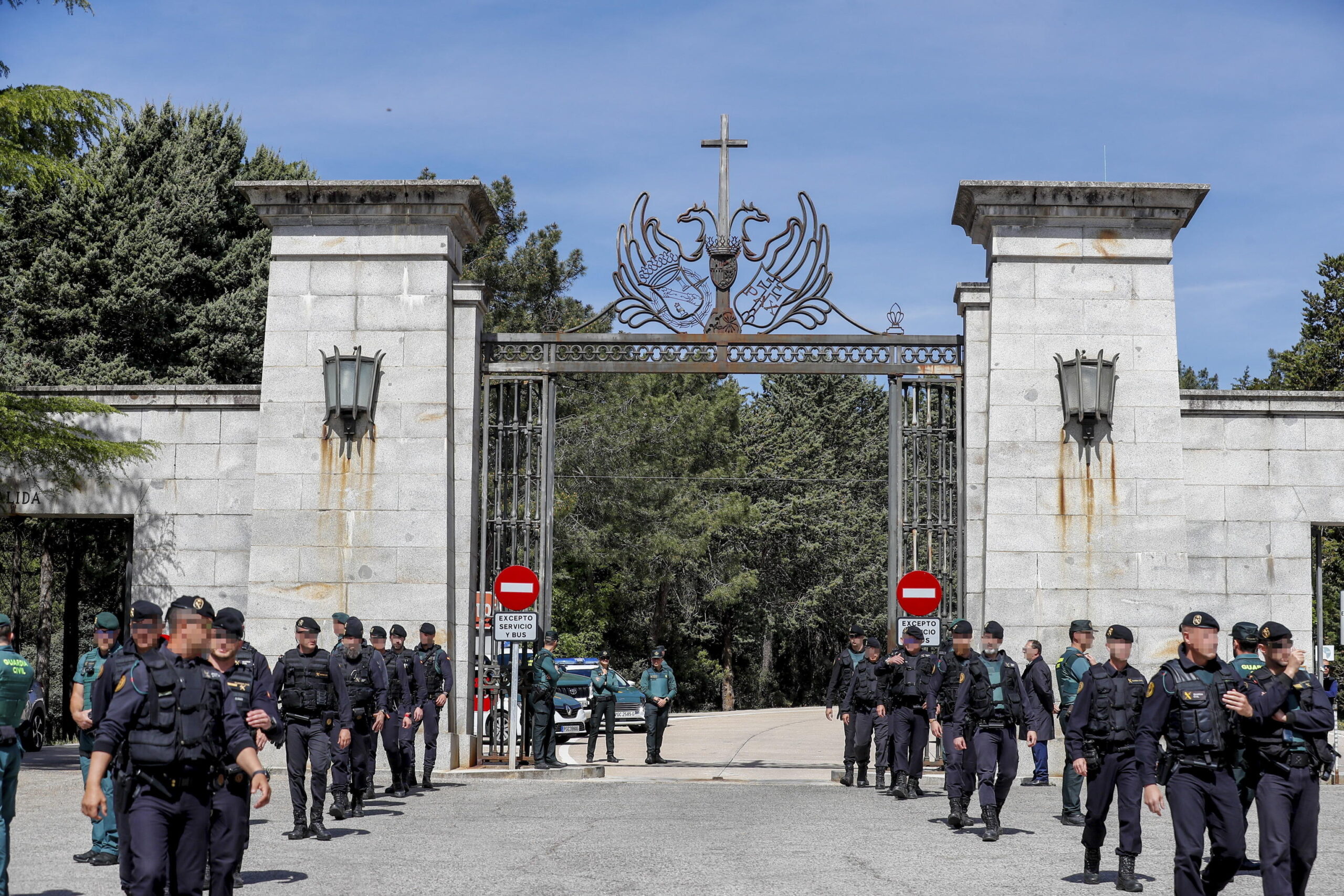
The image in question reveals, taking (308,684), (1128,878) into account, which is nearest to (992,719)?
(1128,878)

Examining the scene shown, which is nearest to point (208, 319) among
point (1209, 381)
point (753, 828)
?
point (753, 828)

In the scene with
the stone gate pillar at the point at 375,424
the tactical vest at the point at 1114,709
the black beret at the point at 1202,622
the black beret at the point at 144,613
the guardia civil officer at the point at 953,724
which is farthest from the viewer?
the stone gate pillar at the point at 375,424

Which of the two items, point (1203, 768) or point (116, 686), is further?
point (1203, 768)

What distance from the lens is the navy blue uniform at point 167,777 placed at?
6930 mm

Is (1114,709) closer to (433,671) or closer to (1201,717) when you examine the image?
(1201,717)

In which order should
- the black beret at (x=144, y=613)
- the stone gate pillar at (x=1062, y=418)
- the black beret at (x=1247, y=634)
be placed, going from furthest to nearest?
the stone gate pillar at (x=1062, y=418) → the black beret at (x=1247, y=634) → the black beret at (x=144, y=613)

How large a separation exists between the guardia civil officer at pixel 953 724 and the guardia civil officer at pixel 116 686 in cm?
676

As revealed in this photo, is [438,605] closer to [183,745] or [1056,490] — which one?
[1056,490]

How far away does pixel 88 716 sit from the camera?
32.6ft

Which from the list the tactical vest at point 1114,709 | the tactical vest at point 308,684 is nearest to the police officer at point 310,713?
the tactical vest at point 308,684

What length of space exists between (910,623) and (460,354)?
627cm

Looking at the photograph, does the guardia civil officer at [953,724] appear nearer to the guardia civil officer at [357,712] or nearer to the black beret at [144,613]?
the guardia civil officer at [357,712]

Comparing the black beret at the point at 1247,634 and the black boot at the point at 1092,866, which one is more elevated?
the black beret at the point at 1247,634

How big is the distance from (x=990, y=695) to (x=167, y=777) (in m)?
7.43
